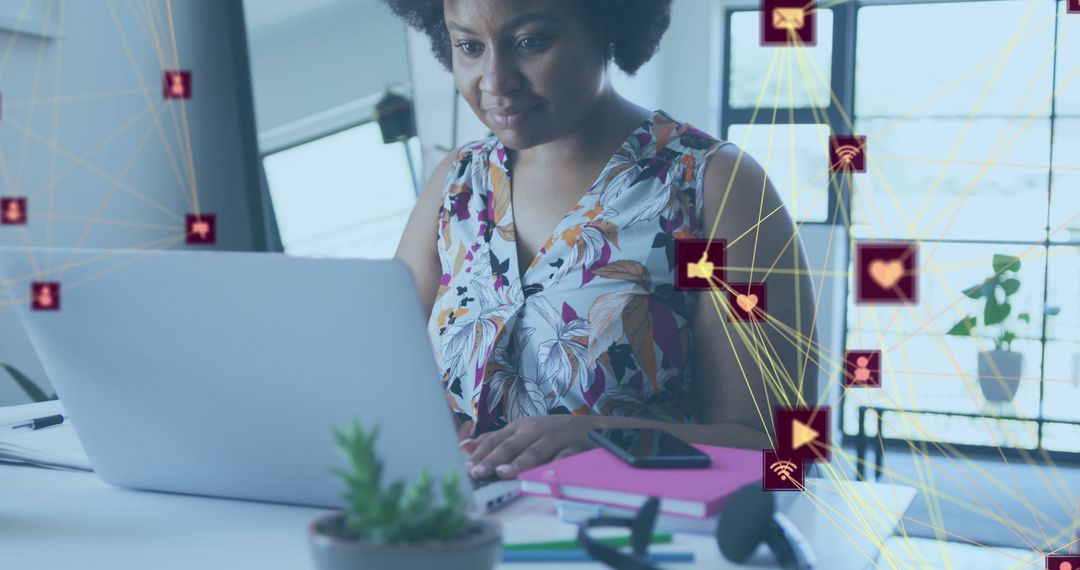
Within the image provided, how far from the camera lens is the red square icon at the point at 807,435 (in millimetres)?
906

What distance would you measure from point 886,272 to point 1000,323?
12.5ft

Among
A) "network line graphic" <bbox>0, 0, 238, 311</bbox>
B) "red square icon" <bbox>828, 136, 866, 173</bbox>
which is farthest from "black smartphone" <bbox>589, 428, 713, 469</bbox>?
"network line graphic" <bbox>0, 0, 238, 311</bbox>

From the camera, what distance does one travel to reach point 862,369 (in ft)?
2.73

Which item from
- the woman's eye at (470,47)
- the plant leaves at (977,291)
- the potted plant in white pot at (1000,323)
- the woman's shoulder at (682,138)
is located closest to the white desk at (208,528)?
the woman's shoulder at (682,138)

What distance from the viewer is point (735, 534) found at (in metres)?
0.70

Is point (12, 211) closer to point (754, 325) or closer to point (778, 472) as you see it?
point (754, 325)

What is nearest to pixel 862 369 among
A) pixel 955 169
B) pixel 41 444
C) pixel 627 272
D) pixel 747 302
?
pixel 747 302

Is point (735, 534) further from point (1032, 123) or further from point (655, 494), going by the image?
point (1032, 123)

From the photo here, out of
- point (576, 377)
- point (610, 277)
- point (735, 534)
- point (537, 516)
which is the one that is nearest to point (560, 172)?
point (610, 277)

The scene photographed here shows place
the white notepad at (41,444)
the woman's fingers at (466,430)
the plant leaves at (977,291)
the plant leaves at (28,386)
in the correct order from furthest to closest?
the plant leaves at (977,291), the plant leaves at (28,386), the woman's fingers at (466,430), the white notepad at (41,444)

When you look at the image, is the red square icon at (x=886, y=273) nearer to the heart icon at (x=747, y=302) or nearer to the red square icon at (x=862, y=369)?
the red square icon at (x=862, y=369)

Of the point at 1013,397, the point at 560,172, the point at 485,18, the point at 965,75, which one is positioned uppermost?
the point at 965,75

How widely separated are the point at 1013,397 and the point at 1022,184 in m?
0.86

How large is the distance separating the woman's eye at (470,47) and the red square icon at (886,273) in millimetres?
672
